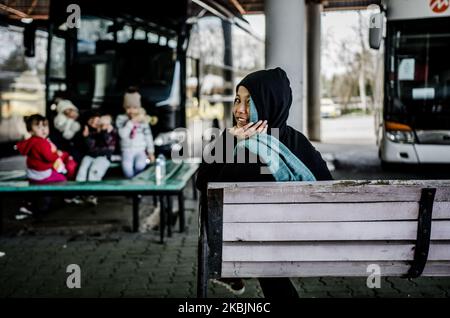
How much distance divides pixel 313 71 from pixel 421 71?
1144cm

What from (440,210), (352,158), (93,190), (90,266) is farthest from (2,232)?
(352,158)

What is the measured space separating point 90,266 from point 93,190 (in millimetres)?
1085

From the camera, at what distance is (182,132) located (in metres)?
10.3

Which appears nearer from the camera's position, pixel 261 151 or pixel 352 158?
pixel 261 151

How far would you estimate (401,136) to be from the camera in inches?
401

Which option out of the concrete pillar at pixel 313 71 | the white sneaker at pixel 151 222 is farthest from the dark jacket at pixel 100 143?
the concrete pillar at pixel 313 71

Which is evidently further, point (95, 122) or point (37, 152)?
point (95, 122)

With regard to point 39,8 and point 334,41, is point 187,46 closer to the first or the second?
point 39,8

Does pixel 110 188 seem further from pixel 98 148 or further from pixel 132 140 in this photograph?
pixel 132 140

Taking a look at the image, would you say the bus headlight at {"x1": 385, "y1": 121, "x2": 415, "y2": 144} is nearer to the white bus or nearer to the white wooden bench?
the white bus

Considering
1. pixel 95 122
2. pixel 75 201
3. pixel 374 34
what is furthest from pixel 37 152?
pixel 374 34

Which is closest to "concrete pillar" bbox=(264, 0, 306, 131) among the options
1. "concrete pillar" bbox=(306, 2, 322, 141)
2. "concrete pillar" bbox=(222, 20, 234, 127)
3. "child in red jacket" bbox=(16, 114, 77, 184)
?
"child in red jacket" bbox=(16, 114, 77, 184)

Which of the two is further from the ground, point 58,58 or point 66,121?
point 58,58

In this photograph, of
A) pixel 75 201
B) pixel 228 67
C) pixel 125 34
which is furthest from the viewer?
pixel 228 67
